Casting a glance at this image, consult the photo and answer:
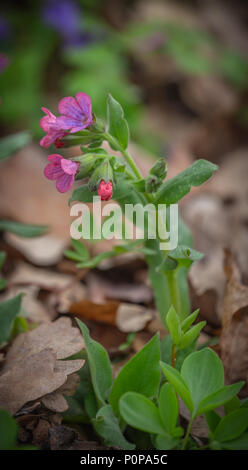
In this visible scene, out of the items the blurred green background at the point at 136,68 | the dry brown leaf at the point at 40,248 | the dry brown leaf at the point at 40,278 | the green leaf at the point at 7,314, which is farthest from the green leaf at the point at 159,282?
the blurred green background at the point at 136,68

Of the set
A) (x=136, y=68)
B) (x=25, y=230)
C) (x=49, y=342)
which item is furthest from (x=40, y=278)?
(x=136, y=68)

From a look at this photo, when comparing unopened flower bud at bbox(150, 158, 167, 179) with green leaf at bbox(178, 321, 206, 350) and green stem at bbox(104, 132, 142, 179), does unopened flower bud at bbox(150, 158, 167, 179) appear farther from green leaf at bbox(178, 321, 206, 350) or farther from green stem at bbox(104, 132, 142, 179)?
green leaf at bbox(178, 321, 206, 350)

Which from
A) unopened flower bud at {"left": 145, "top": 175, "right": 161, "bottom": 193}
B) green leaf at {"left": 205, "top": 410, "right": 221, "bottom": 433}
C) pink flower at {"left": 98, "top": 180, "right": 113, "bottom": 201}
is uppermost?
unopened flower bud at {"left": 145, "top": 175, "right": 161, "bottom": 193}

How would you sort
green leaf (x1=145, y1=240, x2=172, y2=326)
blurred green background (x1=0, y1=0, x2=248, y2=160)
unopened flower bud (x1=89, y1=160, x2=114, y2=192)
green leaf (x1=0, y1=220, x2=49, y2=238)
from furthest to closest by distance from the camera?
blurred green background (x1=0, y1=0, x2=248, y2=160) → green leaf (x1=0, y1=220, x2=49, y2=238) → green leaf (x1=145, y1=240, x2=172, y2=326) → unopened flower bud (x1=89, y1=160, x2=114, y2=192)

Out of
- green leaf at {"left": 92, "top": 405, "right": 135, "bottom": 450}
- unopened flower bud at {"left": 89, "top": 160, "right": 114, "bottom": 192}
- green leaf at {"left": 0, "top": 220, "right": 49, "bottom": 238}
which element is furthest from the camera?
green leaf at {"left": 0, "top": 220, "right": 49, "bottom": 238}

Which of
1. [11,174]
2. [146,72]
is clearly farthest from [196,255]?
[146,72]

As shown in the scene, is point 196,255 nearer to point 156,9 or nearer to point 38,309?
point 38,309

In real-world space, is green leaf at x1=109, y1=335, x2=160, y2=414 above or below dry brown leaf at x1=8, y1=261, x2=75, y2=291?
below

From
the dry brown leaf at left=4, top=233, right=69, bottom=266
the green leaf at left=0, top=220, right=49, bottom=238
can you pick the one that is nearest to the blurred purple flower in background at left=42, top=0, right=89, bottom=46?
the dry brown leaf at left=4, top=233, right=69, bottom=266

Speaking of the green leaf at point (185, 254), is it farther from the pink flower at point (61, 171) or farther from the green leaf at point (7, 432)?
the green leaf at point (7, 432)
